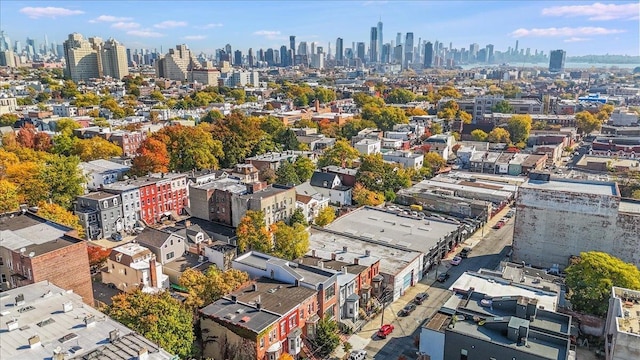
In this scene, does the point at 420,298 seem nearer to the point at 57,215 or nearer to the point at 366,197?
the point at 366,197

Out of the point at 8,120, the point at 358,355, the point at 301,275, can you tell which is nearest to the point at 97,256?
the point at 301,275

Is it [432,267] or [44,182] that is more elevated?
[44,182]

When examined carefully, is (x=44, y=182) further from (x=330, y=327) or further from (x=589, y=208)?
(x=589, y=208)

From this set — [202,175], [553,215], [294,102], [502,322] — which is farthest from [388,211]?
[294,102]

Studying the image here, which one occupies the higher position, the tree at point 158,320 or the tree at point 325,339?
the tree at point 158,320

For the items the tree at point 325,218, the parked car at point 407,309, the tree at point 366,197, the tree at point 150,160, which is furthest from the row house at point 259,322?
the tree at point 150,160

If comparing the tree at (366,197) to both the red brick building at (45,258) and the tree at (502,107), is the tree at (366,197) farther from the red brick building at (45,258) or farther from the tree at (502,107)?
the tree at (502,107)
